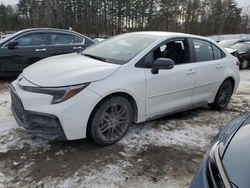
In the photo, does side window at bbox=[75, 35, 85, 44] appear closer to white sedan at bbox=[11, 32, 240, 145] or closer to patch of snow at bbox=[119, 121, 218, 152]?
white sedan at bbox=[11, 32, 240, 145]

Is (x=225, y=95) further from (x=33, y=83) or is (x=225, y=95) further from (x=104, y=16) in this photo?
(x=104, y=16)

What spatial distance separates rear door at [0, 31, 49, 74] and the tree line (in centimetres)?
3301

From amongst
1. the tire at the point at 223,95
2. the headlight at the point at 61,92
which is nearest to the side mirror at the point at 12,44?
the headlight at the point at 61,92

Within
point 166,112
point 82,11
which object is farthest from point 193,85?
point 82,11

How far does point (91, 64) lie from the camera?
3.91 m

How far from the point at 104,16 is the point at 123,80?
44.0 meters

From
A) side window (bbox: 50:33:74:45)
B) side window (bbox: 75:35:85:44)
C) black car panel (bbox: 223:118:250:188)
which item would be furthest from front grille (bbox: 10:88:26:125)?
side window (bbox: 75:35:85:44)

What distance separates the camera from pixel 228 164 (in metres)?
1.85

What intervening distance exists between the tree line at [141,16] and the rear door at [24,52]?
33.0 metres

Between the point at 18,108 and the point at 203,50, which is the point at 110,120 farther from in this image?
the point at 203,50

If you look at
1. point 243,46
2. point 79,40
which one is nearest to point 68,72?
point 79,40

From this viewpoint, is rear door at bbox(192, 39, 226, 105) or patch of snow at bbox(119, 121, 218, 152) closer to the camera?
patch of snow at bbox(119, 121, 218, 152)

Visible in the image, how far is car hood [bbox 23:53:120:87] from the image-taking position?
11.4 ft

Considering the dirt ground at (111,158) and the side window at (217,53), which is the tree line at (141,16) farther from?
the dirt ground at (111,158)
